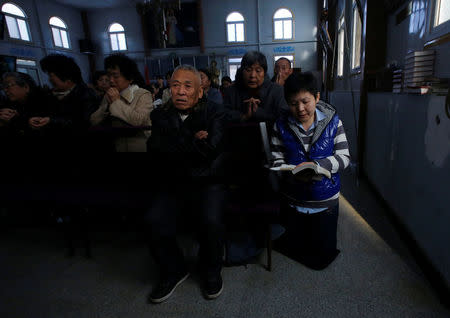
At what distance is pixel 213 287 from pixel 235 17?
13706 millimetres

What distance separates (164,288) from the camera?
159 centimetres

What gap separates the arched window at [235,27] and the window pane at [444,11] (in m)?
12.0

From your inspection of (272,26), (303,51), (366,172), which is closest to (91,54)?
(272,26)

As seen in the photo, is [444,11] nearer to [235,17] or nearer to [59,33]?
[235,17]

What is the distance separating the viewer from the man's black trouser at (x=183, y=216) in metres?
1.54

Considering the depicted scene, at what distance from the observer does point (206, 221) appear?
1527 mm

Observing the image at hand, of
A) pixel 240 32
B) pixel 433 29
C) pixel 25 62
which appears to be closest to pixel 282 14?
pixel 240 32

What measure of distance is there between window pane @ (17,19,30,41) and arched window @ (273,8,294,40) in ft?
36.4

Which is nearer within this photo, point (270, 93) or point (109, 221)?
point (270, 93)

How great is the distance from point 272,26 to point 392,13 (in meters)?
10.7

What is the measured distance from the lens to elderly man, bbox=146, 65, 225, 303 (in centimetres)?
156

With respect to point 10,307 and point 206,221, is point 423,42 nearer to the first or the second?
point 206,221

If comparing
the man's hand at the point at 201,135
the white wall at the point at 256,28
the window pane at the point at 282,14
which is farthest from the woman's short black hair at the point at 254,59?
the window pane at the point at 282,14

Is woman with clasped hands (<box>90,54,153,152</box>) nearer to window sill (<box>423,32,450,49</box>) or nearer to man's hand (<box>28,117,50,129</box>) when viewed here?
man's hand (<box>28,117,50,129</box>)
